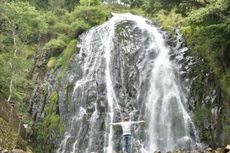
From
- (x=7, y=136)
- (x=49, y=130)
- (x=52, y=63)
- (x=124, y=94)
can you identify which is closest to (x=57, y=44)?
(x=52, y=63)

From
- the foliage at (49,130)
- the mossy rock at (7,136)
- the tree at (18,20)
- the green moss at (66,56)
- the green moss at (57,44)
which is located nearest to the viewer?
the mossy rock at (7,136)

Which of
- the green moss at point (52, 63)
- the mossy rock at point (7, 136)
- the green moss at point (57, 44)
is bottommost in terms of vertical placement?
the mossy rock at point (7, 136)

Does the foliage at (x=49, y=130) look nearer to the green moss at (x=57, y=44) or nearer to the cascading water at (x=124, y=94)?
the cascading water at (x=124, y=94)

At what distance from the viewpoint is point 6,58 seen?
78.0 feet

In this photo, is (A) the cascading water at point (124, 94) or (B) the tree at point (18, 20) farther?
(B) the tree at point (18, 20)

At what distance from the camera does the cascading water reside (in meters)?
18.8

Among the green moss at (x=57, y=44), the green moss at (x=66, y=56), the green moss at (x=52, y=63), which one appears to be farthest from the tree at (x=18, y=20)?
the green moss at (x=52, y=63)

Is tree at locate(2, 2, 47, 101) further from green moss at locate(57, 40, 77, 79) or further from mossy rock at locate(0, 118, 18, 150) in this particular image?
mossy rock at locate(0, 118, 18, 150)

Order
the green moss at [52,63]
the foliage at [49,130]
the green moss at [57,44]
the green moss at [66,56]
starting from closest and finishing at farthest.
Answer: the foliage at [49,130], the green moss at [66,56], the green moss at [52,63], the green moss at [57,44]

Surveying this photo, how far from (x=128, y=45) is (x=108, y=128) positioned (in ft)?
20.5

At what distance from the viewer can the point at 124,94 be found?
21.0 metres

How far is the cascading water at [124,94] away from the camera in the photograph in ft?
61.5

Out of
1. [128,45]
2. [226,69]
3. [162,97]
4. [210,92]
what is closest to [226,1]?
[226,69]

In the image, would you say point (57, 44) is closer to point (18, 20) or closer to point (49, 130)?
point (18, 20)
